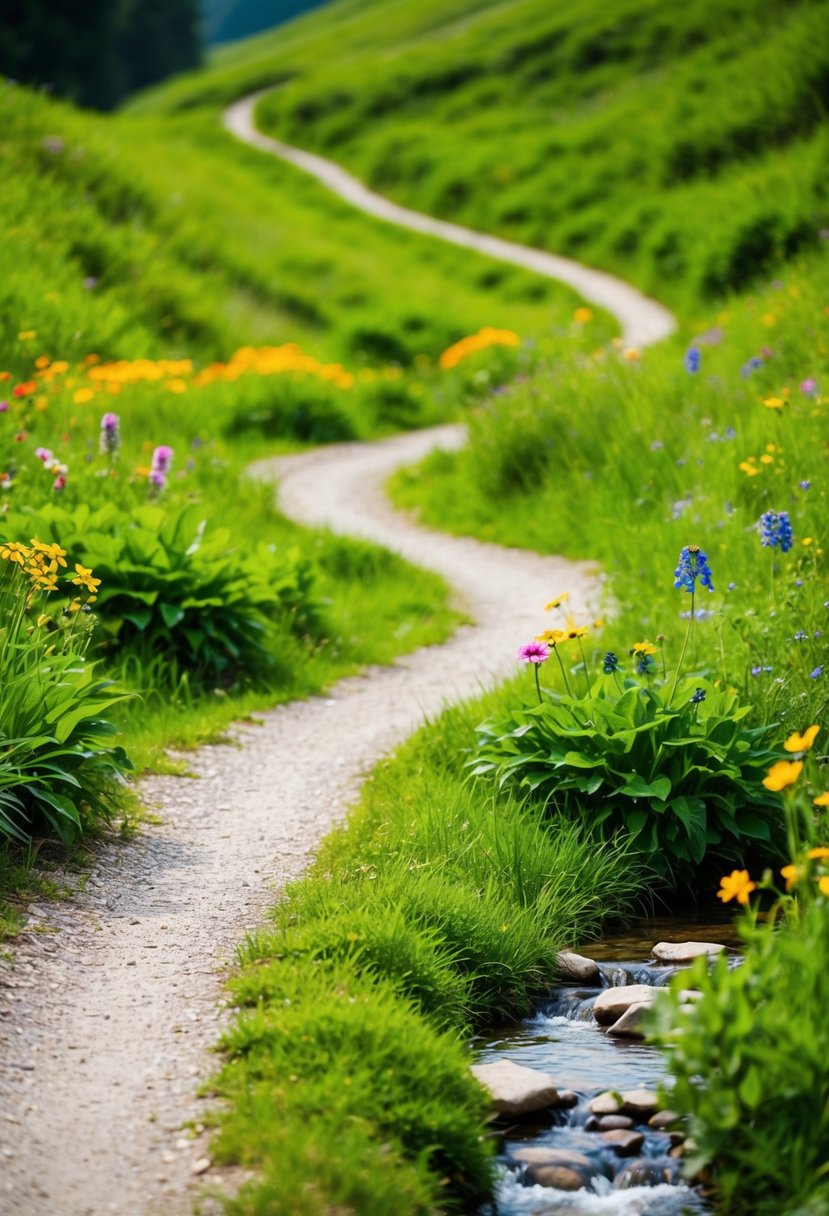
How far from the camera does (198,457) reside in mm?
9633

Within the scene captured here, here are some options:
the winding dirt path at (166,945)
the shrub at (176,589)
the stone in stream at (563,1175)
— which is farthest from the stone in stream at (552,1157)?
the shrub at (176,589)

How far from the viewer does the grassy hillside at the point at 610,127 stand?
17.0 m

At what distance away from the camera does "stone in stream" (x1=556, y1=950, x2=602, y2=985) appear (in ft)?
14.2

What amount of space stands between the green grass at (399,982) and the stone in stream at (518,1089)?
4.1 inches

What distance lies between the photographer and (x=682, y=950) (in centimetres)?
436

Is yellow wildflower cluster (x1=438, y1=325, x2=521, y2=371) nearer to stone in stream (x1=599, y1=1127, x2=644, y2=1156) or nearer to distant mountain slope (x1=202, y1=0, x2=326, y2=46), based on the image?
stone in stream (x1=599, y1=1127, x2=644, y2=1156)

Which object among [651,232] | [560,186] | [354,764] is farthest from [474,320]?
[354,764]

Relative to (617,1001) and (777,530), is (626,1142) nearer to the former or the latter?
(617,1001)

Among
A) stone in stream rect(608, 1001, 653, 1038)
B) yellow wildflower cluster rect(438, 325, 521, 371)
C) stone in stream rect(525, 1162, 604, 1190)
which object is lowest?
stone in stream rect(608, 1001, 653, 1038)

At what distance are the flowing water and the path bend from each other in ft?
31.5

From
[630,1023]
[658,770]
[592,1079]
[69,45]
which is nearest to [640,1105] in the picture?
[592,1079]

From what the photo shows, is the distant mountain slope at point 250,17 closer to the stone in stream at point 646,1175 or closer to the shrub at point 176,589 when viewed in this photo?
the shrub at point 176,589

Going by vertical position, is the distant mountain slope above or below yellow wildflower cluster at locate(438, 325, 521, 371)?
Answer: above

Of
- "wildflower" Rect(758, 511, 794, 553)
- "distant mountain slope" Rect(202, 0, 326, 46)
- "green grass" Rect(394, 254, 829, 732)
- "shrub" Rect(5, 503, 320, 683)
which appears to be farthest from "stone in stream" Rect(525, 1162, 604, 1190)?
"distant mountain slope" Rect(202, 0, 326, 46)
